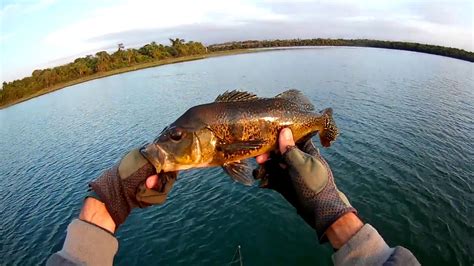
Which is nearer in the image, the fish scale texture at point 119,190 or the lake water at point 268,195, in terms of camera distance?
the fish scale texture at point 119,190

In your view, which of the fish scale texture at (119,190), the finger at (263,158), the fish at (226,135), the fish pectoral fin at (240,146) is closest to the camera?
the fish scale texture at (119,190)

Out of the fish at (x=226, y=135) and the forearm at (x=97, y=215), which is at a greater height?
the fish at (x=226, y=135)

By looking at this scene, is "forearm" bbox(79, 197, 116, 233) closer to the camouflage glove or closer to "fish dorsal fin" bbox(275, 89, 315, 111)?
the camouflage glove

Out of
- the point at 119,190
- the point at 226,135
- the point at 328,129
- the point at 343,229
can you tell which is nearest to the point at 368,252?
the point at 343,229

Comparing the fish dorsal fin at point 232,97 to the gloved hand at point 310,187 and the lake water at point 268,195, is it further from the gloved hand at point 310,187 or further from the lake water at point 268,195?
the lake water at point 268,195

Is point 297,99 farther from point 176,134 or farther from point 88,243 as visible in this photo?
point 88,243

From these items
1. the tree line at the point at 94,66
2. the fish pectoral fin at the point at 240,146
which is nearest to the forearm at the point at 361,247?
the fish pectoral fin at the point at 240,146
